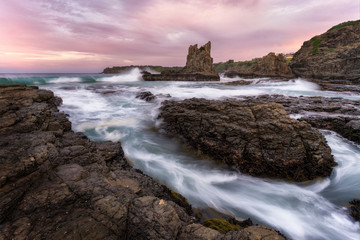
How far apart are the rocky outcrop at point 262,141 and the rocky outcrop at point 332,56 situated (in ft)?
169

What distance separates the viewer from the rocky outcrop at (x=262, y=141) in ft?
19.3

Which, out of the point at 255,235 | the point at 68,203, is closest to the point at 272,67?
the point at 255,235

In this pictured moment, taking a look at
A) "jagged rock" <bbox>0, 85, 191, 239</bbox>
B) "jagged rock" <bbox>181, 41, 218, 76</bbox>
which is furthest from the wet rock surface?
"jagged rock" <bbox>181, 41, 218, 76</bbox>

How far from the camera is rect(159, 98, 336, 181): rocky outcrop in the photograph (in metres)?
5.88

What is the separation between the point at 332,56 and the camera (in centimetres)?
5553

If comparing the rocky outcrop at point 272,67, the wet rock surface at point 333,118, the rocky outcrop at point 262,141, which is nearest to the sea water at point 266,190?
the rocky outcrop at point 262,141

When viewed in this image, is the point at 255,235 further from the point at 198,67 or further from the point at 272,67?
the point at 272,67

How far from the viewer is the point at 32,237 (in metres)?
2.24

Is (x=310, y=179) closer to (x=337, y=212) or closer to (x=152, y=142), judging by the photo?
(x=337, y=212)

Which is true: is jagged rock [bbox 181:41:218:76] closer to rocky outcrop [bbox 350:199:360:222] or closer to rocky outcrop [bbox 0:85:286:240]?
rocky outcrop [bbox 350:199:360:222]

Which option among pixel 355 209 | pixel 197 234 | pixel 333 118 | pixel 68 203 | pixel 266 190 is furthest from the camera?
pixel 333 118

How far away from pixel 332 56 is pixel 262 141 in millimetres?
70570

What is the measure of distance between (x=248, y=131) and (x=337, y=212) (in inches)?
129

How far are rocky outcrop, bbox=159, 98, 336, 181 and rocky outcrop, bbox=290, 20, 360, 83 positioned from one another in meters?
51.6
